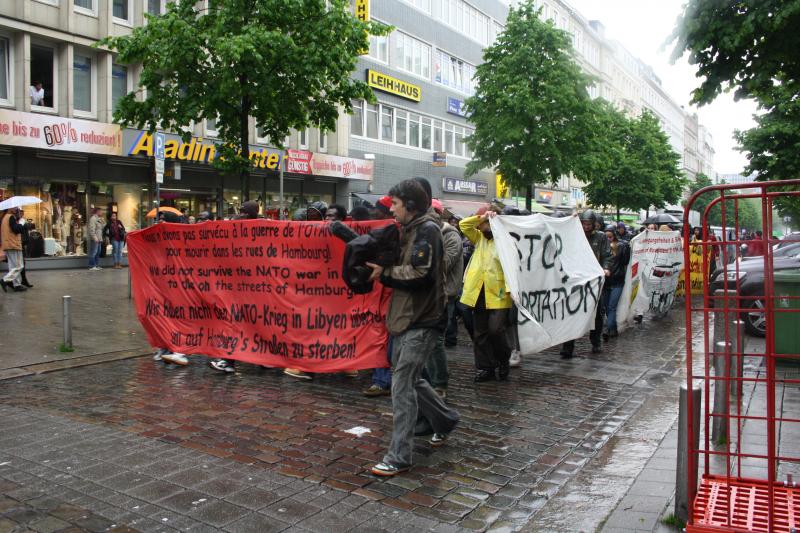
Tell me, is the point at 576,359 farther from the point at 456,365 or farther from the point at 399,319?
the point at 399,319

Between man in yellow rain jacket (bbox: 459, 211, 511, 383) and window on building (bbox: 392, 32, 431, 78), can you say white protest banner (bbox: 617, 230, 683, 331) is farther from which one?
window on building (bbox: 392, 32, 431, 78)

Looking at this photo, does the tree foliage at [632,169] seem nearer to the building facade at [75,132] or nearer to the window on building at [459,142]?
the window on building at [459,142]

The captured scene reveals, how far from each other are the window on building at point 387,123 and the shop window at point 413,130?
57.0 inches

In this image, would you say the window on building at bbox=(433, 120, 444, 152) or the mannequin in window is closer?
the mannequin in window

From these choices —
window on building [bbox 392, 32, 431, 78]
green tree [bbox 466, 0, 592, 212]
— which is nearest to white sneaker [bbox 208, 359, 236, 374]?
green tree [bbox 466, 0, 592, 212]

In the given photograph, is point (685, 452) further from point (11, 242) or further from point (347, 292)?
point (11, 242)

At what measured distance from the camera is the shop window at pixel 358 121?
32438 mm

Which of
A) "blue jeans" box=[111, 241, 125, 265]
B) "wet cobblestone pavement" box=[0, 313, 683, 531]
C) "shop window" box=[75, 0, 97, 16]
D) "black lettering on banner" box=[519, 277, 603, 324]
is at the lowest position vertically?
"wet cobblestone pavement" box=[0, 313, 683, 531]

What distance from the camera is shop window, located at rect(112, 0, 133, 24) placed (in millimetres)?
23297

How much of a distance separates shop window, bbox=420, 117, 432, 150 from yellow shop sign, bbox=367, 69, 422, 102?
1371 millimetres

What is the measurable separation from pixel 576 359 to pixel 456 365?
1.65 meters

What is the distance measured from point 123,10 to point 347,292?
20.3 metres

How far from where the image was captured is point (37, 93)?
21.2 meters

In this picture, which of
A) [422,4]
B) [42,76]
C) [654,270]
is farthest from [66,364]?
[422,4]
